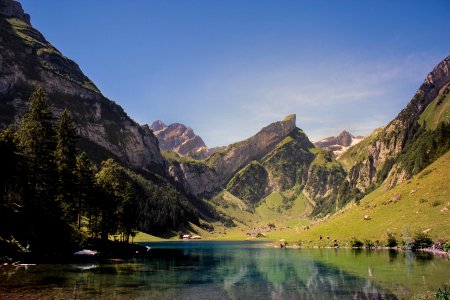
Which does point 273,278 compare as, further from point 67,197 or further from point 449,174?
point 449,174

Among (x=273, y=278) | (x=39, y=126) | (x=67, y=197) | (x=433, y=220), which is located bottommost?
(x=273, y=278)

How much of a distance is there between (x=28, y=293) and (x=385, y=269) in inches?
2010

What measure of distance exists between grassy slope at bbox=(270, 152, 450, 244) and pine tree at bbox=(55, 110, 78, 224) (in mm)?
87043

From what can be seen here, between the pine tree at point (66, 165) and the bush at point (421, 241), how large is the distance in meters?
85.2

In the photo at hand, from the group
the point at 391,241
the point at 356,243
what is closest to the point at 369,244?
the point at 356,243

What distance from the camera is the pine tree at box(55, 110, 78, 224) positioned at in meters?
85.6

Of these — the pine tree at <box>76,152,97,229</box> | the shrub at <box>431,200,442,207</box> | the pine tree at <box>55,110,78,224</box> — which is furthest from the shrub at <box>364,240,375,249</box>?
the pine tree at <box>55,110,78,224</box>

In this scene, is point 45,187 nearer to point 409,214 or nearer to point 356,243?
point 356,243

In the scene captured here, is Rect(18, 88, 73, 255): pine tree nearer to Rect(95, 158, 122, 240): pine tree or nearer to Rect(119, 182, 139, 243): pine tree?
Rect(95, 158, 122, 240): pine tree

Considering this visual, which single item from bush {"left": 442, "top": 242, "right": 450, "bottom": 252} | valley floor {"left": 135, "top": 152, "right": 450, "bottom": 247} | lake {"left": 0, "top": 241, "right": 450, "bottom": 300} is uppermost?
valley floor {"left": 135, "top": 152, "right": 450, "bottom": 247}

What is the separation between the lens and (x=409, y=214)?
359ft

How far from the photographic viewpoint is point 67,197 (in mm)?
87625

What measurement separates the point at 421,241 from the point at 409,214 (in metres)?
19.1

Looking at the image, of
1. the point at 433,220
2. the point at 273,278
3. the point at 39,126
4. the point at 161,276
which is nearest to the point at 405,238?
the point at 433,220
